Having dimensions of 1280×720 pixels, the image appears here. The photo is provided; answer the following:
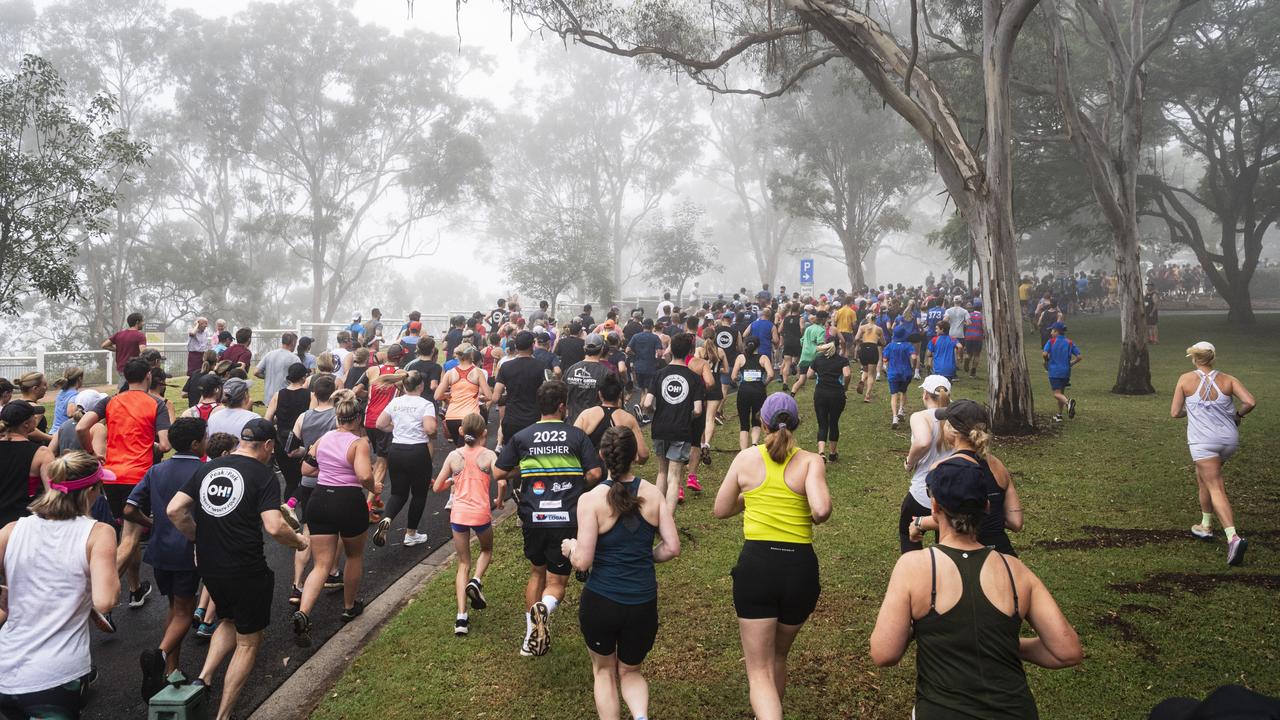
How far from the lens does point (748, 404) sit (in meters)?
9.48

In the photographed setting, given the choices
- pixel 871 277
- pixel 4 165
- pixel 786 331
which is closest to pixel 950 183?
pixel 786 331

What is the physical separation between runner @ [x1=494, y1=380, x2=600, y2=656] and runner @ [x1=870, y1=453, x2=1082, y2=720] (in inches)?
105

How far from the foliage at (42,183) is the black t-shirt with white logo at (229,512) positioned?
39.1ft

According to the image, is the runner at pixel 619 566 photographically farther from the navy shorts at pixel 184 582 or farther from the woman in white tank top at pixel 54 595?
the navy shorts at pixel 184 582

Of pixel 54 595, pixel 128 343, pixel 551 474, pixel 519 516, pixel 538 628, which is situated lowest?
pixel 538 628

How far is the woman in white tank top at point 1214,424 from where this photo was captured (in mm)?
6438

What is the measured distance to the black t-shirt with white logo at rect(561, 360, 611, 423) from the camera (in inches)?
308

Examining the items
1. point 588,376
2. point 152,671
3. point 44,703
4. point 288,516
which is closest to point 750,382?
point 588,376

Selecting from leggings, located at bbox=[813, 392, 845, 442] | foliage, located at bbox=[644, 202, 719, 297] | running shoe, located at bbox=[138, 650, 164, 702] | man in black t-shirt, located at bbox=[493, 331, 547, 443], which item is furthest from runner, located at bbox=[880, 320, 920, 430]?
foliage, located at bbox=[644, 202, 719, 297]

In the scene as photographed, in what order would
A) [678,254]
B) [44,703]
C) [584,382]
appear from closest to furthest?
[44,703] → [584,382] → [678,254]

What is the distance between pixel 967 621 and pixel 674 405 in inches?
212

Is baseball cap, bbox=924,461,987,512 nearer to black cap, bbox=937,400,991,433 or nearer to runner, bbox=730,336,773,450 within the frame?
black cap, bbox=937,400,991,433

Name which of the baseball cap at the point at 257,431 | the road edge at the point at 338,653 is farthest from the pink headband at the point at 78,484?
the road edge at the point at 338,653

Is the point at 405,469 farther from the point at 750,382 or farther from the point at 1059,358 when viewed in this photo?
the point at 1059,358
